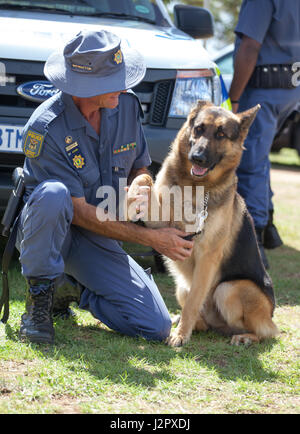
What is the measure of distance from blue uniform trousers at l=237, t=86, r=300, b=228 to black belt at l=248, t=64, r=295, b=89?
0.05 m

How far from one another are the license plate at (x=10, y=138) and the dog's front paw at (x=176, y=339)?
154 centimetres

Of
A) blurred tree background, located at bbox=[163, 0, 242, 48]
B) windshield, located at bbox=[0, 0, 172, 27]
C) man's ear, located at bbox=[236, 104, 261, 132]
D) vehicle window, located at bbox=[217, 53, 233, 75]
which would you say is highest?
Result: windshield, located at bbox=[0, 0, 172, 27]

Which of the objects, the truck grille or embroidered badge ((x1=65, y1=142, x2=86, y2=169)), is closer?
embroidered badge ((x1=65, y1=142, x2=86, y2=169))

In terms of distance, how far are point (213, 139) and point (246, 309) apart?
1.04 m

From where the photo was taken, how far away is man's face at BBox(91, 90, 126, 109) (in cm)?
318

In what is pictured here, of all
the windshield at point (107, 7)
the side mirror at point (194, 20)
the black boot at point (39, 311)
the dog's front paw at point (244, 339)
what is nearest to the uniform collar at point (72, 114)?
the black boot at point (39, 311)

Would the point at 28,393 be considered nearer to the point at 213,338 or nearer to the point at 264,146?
the point at 213,338

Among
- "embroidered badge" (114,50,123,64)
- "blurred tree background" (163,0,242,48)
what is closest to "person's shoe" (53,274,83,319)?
"embroidered badge" (114,50,123,64)

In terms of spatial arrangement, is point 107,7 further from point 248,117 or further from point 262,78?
point 248,117

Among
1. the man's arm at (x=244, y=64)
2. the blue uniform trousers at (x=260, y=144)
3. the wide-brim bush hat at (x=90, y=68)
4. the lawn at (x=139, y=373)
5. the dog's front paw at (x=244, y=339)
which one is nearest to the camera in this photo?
the lawn at (x=139, y=373)

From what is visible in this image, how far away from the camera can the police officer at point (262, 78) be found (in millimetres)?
4992

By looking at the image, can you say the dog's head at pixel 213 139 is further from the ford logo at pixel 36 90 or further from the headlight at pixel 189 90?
the ford logo at pixel 36 90

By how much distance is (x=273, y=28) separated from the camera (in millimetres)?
5078

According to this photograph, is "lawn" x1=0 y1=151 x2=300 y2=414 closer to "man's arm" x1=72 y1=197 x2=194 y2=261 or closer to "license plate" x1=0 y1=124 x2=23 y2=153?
"man's arm" x1=72 y1=197 x2=194 y2=261
